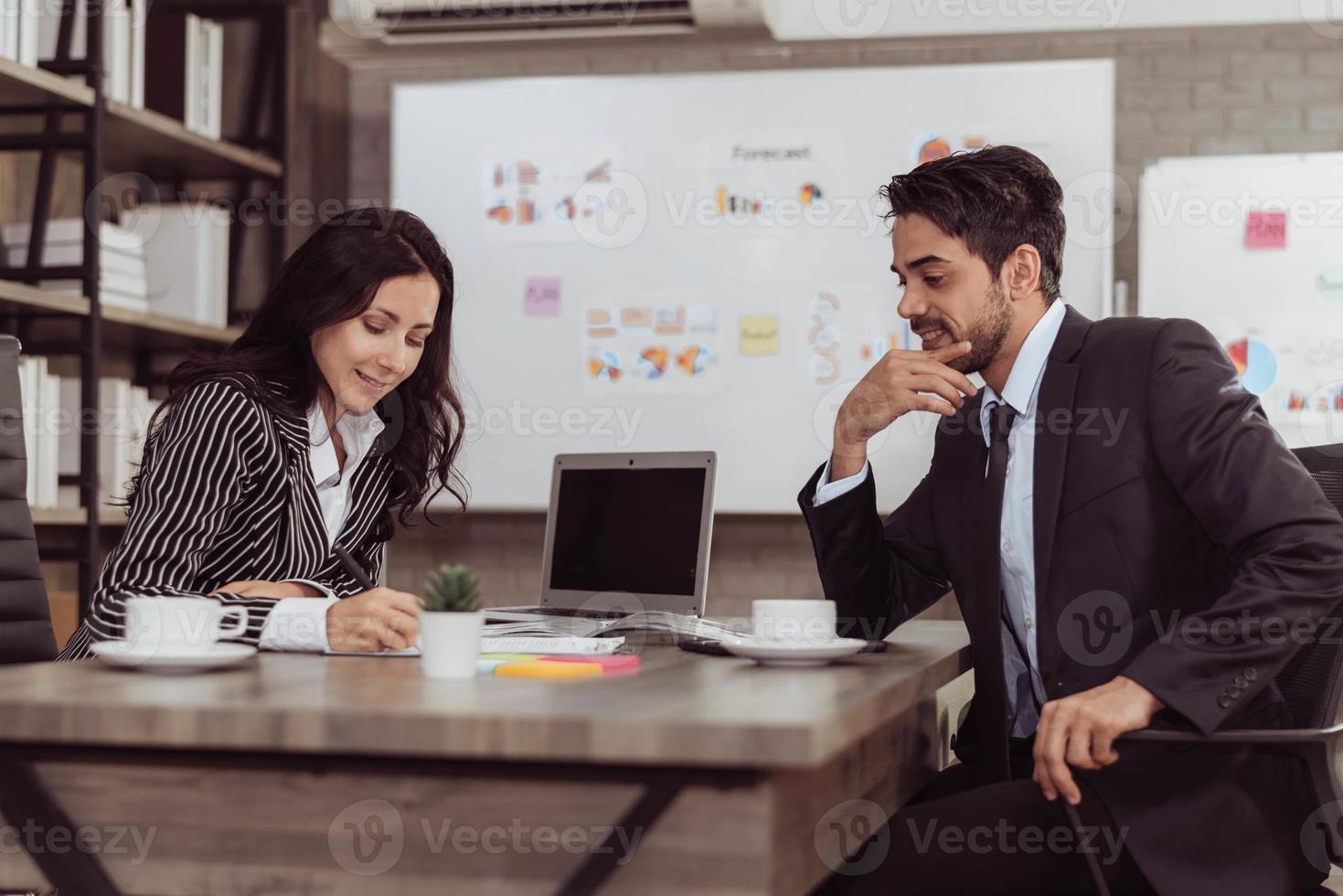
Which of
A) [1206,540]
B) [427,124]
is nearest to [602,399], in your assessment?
[427,124]

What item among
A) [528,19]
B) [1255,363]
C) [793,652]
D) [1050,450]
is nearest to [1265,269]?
[1255,363]

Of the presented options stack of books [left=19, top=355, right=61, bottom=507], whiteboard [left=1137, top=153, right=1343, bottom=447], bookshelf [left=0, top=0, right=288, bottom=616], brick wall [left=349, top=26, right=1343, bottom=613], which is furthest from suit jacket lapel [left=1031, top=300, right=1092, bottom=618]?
stack of books [left=19, top=355, right=61, bottom=507]

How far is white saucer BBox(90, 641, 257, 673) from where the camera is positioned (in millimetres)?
1281

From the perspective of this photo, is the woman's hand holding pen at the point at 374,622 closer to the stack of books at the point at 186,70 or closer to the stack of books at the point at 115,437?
the stack of books at the point at 115,437

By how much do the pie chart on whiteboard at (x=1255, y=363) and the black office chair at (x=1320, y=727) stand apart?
198cm

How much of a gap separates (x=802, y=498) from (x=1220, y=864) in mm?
704

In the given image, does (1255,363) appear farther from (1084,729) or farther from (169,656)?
(169,656)

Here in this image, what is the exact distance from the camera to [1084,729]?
1.35 m

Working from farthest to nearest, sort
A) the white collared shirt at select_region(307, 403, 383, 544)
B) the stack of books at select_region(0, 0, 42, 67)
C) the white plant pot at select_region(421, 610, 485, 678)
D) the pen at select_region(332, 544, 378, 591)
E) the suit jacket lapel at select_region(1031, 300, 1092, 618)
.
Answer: the stack of books at select_region(0, 0, 42, 67) < the white collared shirt at select_region(307, 403, 383, 544) < the pen at select_region(332, 544, 378, 591) < the suit jacket lapel at select_region(1031, 300, 1092, 618) < the white plant pot at select_region(421, 610, 485, 678)

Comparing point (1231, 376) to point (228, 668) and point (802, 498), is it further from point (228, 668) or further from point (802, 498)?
point (228, 668)

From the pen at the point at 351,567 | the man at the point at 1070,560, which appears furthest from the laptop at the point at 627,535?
the man at the point at 1070,560

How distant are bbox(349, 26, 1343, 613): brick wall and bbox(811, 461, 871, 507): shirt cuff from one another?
1.91 metres

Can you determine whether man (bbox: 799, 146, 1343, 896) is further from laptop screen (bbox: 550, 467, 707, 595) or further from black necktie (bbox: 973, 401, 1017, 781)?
laptop screen (bbox: 550, 467, 707, 595)

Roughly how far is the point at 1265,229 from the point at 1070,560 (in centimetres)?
227
